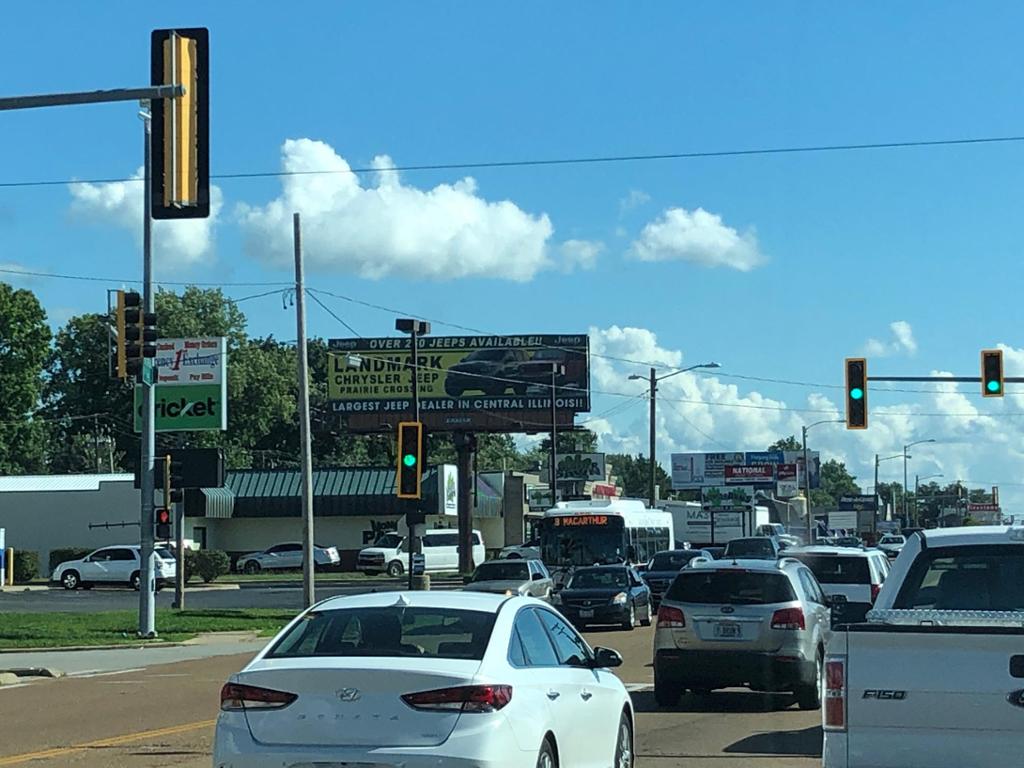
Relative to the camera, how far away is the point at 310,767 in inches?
328

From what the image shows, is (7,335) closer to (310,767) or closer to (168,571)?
(168,571)

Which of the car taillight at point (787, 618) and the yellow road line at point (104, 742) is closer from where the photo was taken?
the yellow road line at point (104, 742)

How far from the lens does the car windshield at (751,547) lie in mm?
45062

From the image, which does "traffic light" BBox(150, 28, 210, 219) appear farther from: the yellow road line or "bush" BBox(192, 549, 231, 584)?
"bush" BBox(192, 549, 231, 584)

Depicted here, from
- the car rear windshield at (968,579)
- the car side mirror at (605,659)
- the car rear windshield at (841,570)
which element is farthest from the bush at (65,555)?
the car rear windshield at (968,579)

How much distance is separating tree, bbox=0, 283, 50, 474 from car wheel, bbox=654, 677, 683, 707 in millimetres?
64710

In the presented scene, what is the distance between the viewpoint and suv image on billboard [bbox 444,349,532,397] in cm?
7431

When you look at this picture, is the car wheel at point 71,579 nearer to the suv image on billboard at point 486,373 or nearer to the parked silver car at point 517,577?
the suv image on billboard at point 486,373

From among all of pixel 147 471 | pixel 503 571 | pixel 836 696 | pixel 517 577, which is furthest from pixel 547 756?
pixel 503 571

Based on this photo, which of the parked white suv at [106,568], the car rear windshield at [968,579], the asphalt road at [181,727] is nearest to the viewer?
the car rear windshield at [968,579]

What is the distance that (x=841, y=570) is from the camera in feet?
80.4

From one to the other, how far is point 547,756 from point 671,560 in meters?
35.2

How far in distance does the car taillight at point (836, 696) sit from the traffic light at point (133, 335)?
20.4 metres

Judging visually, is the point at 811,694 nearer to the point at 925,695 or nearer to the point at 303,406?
the point at 925,695
